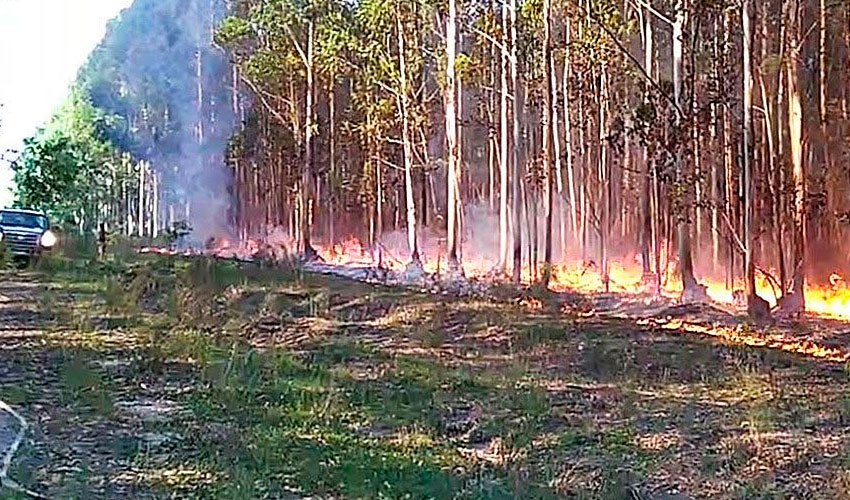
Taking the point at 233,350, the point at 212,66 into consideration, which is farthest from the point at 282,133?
the point at 233,350

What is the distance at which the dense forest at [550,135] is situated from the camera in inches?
647

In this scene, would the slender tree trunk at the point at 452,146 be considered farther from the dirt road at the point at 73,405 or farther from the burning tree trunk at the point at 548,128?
the dirt road at the point at 73,405

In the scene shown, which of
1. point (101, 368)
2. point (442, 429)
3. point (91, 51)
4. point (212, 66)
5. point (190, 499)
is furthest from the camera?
point (91, 51)

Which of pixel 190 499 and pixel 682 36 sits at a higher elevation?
pixel 682 36

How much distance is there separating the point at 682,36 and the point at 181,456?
12262 mm

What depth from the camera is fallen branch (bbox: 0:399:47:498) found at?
5.23 metres

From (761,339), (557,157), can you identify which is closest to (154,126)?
(557,157)

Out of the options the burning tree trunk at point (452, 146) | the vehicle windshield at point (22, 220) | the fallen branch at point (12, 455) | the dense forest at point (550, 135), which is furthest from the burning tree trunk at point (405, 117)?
the fallen branch at point (12, 455)

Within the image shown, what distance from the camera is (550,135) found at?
21.1 m

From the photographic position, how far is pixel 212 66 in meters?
54.6

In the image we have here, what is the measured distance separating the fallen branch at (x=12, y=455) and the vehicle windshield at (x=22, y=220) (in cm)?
1519

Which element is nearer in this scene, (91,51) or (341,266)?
(341,266)

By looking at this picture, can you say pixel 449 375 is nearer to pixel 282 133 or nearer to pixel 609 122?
pixel 609 122

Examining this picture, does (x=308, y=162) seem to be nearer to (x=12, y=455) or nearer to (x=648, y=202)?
(x=648, y=202)
